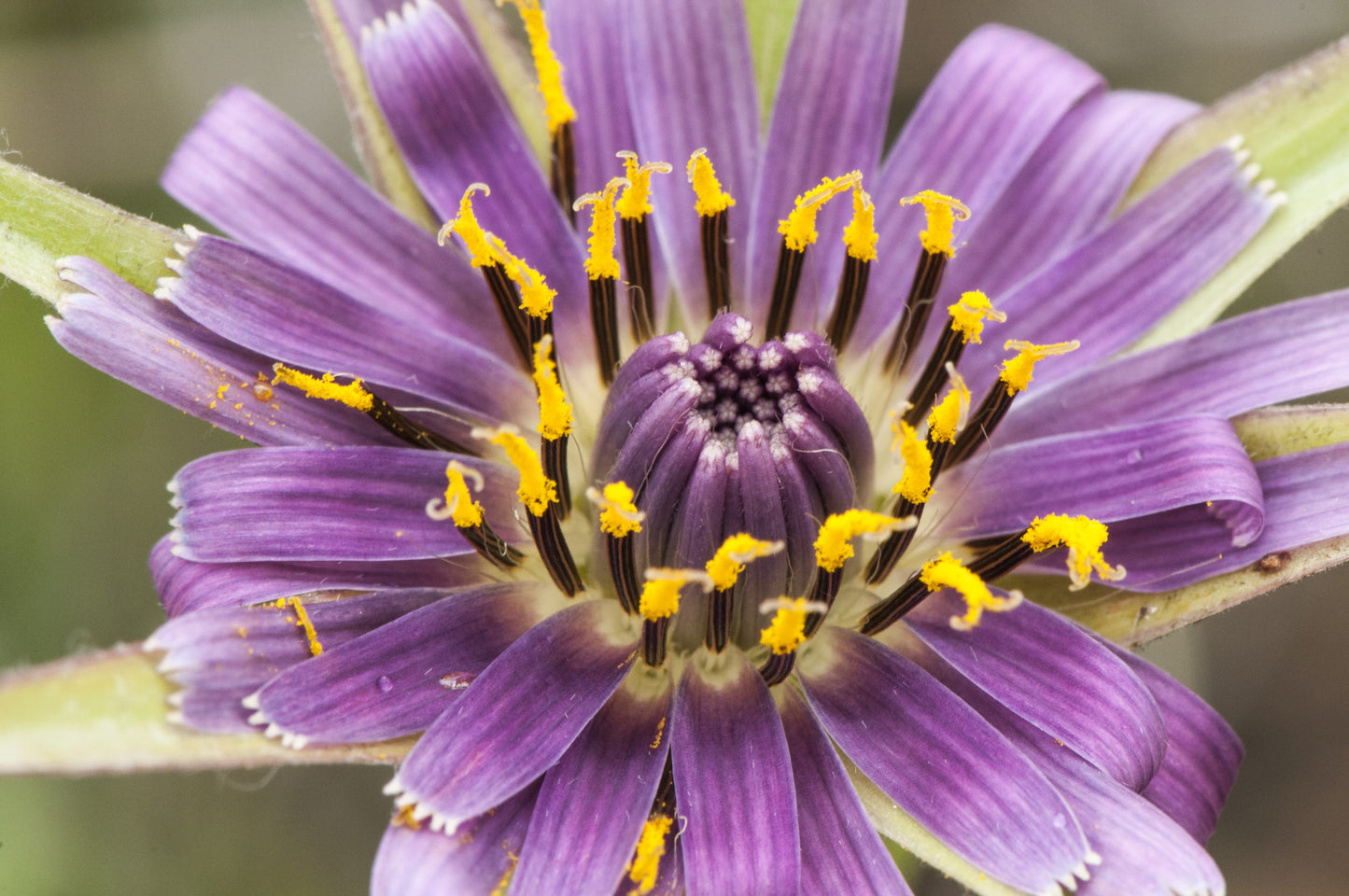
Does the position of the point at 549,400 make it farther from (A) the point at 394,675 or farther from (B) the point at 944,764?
(B) the point at 944,764

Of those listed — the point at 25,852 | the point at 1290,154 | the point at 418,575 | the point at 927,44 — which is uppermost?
the point at 927,44

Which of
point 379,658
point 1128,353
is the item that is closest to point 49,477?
point 379,658

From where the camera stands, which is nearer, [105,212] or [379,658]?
[379,658]

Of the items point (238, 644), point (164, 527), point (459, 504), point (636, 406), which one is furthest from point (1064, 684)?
point (164, 527)

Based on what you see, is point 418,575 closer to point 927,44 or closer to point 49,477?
point 49,477

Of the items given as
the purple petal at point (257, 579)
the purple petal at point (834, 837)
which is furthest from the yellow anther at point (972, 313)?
the purple petal at point (257, 579)

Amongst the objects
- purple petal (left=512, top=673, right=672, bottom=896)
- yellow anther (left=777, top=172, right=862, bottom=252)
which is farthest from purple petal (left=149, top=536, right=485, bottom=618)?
yellow anther (left=777, top=172, right=862, bottom=252)

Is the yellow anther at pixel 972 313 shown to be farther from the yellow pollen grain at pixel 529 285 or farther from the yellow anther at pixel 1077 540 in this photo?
the yellow pollen grain at pixel 529 285
